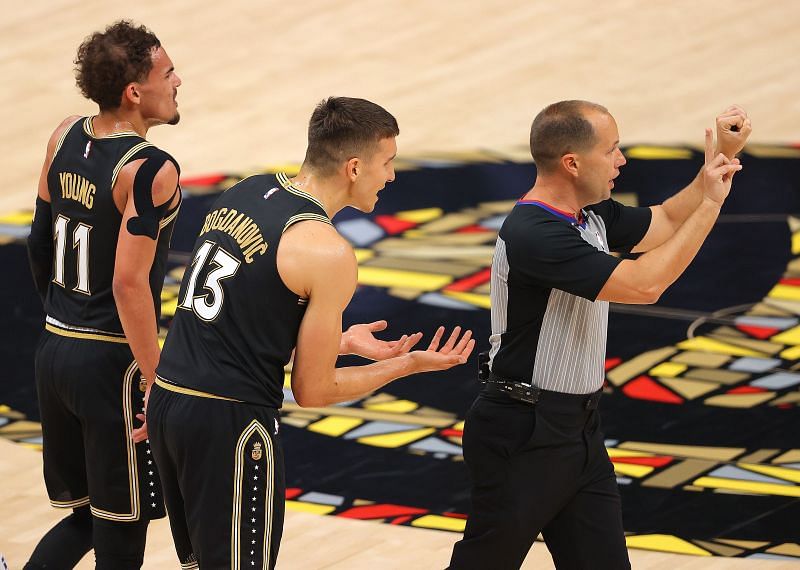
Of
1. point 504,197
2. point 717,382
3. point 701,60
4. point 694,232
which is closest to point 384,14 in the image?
point 701,60

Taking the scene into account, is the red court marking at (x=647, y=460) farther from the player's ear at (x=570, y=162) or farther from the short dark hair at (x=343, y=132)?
the short dark hair at (x=343, y=132)

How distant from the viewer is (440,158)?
950 cm

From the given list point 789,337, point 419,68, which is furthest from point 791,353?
point 419,68

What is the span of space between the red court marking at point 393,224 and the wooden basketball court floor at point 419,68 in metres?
1.08

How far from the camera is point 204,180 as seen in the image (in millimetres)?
9008

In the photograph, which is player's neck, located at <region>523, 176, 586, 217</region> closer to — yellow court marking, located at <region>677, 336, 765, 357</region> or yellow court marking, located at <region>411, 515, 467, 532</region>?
yellow court marking, located at <region>411, 515, 467, 532</region>

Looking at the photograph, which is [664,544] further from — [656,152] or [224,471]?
[656,152]

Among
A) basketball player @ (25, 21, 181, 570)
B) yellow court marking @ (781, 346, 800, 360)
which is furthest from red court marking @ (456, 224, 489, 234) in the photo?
basketball player @ (25, 21, 181, 570)

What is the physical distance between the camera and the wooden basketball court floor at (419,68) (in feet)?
32.3

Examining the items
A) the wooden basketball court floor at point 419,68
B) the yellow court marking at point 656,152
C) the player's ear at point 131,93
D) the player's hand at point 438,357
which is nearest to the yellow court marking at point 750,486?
the player's hand at point 438,357

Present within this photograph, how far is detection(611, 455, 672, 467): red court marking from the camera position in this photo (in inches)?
211

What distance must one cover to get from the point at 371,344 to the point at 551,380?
0.48m

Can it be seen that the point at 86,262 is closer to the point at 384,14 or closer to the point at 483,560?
the point at 483,560

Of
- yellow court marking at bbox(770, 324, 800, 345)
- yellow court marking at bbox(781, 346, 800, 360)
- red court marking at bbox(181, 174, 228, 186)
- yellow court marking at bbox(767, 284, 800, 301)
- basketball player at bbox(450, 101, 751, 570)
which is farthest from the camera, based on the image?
red court marking at bbox(181, 174, 228, 186)
